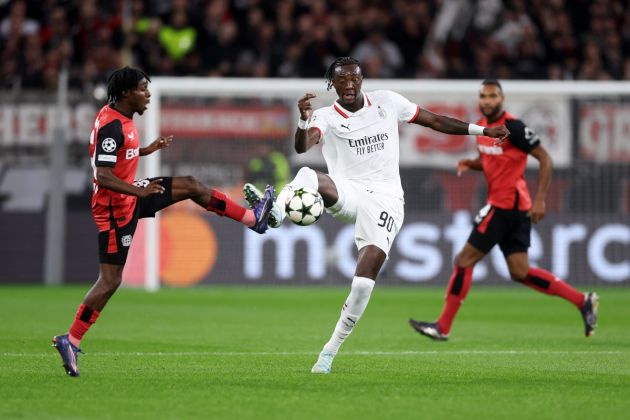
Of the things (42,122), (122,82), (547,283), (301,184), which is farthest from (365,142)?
(42,122)

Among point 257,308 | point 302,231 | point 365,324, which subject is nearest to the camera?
point 365,324

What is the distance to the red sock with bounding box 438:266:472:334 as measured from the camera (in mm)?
11312

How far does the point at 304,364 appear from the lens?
905 cm

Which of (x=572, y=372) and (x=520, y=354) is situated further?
(x=520, y=354)

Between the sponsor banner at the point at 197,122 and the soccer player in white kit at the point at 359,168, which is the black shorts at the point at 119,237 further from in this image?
the sponsor banner at the point at 197,122

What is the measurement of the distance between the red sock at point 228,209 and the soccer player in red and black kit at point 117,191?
0.08 m

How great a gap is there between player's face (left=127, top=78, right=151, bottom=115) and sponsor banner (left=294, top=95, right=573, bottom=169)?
9.95 meters

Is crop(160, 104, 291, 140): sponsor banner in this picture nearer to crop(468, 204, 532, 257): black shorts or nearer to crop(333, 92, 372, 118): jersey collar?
crop(468, 204, 532, 257): black shorts

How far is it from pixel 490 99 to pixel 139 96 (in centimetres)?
421

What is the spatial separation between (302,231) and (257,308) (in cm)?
338

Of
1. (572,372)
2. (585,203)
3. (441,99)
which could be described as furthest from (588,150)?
(572,372)

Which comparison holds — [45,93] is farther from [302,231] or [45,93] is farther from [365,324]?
[365,324]

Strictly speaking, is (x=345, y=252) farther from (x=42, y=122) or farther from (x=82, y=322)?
(x=82, y=322)

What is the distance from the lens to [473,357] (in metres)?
9.73
